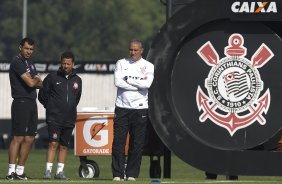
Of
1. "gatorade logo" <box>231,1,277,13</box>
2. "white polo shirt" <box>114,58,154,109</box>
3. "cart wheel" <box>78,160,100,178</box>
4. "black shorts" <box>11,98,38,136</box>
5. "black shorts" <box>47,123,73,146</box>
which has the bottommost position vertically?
"cart wheel" <box>78,160,100,178</box>

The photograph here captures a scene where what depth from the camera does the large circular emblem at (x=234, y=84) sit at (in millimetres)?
17391

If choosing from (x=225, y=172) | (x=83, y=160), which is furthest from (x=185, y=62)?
(x=83, y=160)

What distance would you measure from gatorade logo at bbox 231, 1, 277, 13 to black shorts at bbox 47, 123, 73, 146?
2848 mm

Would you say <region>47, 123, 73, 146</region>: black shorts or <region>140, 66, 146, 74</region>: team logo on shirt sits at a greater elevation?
<region>140, 66, 146, 74</region>: team logo on shirt

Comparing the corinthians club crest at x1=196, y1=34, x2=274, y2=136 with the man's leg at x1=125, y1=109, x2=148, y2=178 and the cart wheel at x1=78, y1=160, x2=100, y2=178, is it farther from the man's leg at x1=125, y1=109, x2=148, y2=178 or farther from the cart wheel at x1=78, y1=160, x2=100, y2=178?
the cart wheel at x1=78, y1=160, x2=100, y2=178

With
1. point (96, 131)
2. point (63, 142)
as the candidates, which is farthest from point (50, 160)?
point (96, 131)

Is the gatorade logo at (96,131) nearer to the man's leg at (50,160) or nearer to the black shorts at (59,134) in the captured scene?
the black shorts at (59,134)

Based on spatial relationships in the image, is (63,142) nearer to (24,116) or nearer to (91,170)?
(24,116)

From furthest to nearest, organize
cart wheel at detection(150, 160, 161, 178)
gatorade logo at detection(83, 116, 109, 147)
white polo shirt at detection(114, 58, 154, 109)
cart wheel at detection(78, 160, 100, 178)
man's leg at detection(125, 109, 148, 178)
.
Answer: cart wheel at detection(78, 160, 100, 178), gatorade logo at detection(83, 116, 109, 147), cart wheel at detection(150, 160, 161, 178), man's leg at detection(125, 109, 148, 178), white polo shirt at detection(114, 58, 154, 109)

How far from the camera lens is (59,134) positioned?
18.3m

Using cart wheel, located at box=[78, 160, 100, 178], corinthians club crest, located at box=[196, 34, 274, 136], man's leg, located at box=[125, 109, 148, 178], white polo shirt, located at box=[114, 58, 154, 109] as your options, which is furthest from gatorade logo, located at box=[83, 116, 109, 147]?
corinthians club crest, located at box=[196, 34, 274, 136]

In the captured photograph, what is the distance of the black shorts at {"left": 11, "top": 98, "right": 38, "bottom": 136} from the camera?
58.9 feet

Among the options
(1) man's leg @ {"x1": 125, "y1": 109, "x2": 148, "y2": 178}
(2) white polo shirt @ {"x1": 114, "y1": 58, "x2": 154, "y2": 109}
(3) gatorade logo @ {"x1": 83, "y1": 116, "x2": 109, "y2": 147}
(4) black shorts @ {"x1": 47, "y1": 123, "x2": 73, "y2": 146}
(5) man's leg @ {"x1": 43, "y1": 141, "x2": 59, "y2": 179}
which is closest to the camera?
(2) white polo shirt @ {"x1": 114, "y1": 58, "x2": 154, "y2": 109}

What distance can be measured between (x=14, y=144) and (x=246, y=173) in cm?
311
